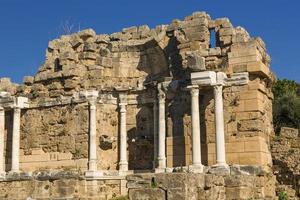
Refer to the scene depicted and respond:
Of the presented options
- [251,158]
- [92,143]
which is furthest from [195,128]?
[92,143]

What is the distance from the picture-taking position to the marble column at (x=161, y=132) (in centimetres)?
1970

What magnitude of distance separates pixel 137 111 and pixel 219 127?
472 cm

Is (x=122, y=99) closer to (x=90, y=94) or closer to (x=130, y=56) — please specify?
(x=90, y=94)

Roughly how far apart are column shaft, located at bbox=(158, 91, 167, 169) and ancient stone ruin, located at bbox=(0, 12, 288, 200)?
0.12 feet

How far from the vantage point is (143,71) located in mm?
22688

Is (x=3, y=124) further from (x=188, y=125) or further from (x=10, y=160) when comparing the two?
(x=188, y=125)

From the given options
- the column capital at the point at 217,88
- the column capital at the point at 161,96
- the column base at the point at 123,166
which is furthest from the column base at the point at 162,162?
the column capital at the point at 217,88

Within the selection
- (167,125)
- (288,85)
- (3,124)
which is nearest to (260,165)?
(167,125)

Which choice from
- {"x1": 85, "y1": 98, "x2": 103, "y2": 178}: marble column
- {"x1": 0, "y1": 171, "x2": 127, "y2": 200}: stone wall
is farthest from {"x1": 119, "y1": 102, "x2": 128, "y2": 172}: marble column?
{"x1": 85, "y1": 98, "x2": 103, "y2": 178}: marble column

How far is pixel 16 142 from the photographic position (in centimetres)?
2228

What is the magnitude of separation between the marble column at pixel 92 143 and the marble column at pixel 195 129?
4.16 metres

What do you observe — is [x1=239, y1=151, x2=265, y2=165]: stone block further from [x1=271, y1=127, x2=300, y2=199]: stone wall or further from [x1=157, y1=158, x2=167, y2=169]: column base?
[x1=157, y1=158, x2=167, y2=169]: column base

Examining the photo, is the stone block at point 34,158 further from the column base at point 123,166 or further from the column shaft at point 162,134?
the column shaft at point 162,134

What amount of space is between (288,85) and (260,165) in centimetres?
2283
